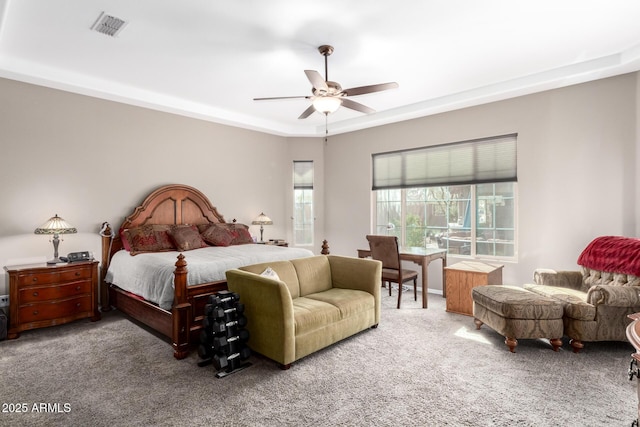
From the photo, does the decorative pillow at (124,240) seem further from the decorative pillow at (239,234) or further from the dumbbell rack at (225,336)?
the dumbbell rack at (225,336)

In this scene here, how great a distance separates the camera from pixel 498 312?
Answer: 3.21 metres

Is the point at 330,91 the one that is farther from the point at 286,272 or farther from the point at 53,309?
the point at 53,309

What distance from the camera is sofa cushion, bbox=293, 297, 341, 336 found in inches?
114

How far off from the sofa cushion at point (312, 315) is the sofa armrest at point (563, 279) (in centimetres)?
237

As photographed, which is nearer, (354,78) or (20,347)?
(20,347)

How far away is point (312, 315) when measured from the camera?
9.91 ft

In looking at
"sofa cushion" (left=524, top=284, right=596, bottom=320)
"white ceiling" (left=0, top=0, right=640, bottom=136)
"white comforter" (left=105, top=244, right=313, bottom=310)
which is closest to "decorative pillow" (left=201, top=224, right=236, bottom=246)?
"white comforter" (left=105, top=244, right=313, bottom=310)

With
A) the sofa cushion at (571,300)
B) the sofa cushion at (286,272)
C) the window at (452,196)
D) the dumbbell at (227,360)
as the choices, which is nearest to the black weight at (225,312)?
the dumbbell at (227,360)

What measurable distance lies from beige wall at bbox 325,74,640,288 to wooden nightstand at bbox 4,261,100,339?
4765mm

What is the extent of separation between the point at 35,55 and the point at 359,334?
4526 mm

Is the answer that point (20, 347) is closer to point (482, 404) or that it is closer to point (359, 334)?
point (359, 334)

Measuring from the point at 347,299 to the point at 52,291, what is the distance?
3.21 metres

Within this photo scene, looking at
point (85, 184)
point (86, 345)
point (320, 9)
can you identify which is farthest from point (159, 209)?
point (320, 9)

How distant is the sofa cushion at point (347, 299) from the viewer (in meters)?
3.35
